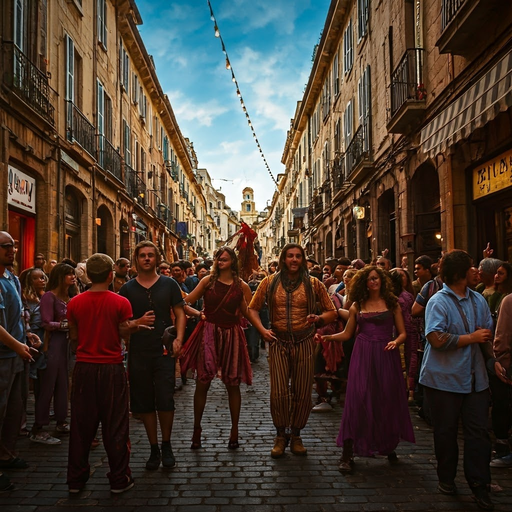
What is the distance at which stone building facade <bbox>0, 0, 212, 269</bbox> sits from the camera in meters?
11.3

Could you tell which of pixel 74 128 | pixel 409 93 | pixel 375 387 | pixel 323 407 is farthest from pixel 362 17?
pixel 375 387

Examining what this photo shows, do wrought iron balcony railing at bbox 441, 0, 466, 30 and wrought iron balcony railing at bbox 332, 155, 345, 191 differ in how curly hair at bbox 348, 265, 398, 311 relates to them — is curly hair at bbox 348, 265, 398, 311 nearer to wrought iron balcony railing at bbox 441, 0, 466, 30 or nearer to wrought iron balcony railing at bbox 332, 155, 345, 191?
wrought iron balcony railing at bbox 441, 0, 466, 30

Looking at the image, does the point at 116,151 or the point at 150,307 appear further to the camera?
the point at 116,151

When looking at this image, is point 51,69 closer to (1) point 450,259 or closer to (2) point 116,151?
(2) point 116,151

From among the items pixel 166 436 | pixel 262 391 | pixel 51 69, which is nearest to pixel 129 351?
pixel 166 436

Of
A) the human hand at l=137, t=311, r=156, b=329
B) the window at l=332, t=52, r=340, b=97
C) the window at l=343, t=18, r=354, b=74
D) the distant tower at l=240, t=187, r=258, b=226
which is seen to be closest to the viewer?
the human hand at l=137, t=311, r=156, b=329

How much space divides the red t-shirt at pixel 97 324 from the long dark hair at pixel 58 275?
1768 mm

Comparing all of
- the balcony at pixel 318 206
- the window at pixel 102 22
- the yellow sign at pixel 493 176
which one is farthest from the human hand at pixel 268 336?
the balcony at pixel 318 206

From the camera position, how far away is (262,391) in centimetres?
791

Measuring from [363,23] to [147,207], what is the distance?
13.9 meters

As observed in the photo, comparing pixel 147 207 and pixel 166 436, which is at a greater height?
pixel 147 207

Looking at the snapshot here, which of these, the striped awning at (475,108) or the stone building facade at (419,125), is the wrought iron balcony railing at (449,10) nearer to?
the stone building facade at (419,125)

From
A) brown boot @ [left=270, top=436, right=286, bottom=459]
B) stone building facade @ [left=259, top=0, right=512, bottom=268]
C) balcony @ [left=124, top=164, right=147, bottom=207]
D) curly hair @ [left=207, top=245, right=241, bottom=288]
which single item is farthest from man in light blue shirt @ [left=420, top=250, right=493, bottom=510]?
balcony @ [left=124, top=164, right=147, bottom=207]

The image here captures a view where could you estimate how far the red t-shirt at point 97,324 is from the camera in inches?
159
